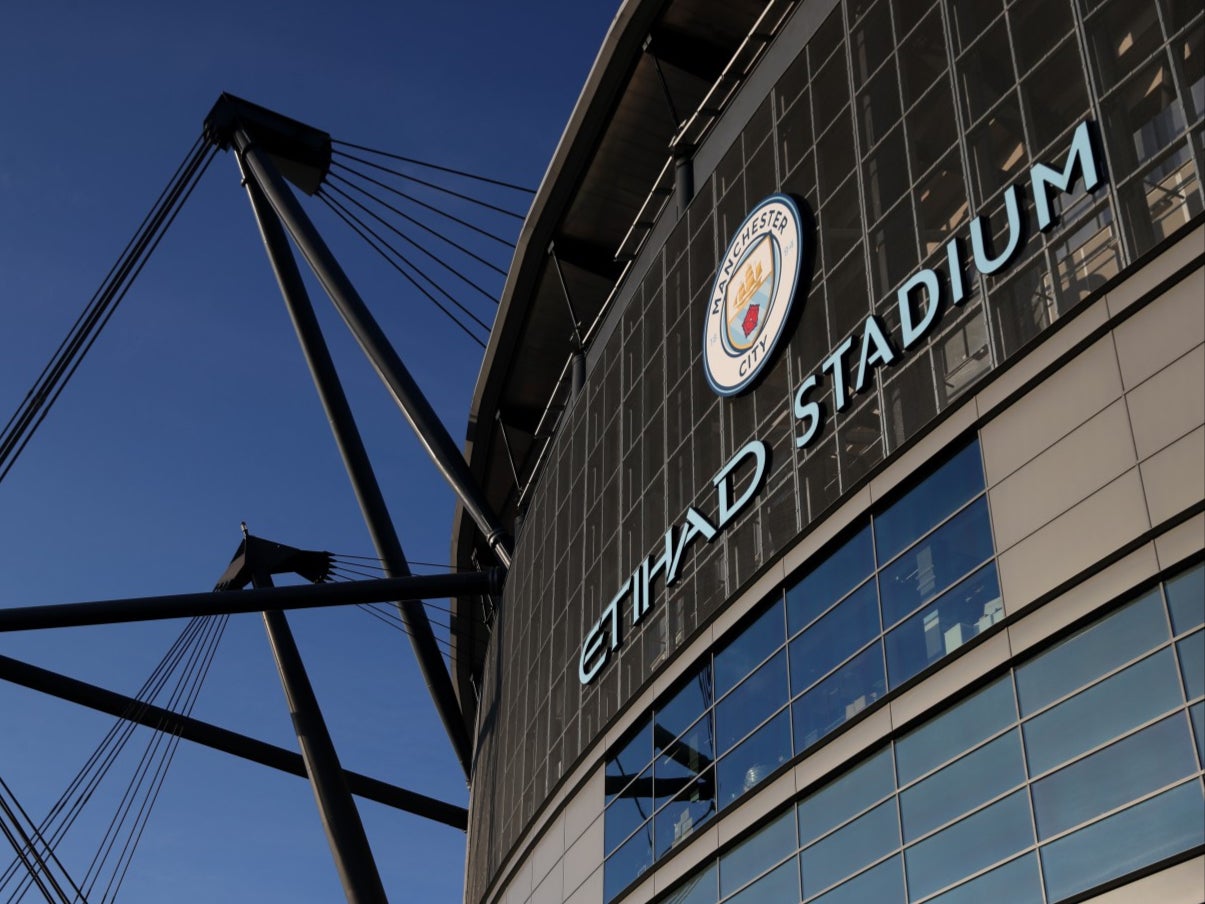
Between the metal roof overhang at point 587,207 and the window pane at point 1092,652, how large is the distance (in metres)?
21.8

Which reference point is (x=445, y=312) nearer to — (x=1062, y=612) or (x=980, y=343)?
(x=980, y=343)

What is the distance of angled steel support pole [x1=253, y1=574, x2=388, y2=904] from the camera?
136ft

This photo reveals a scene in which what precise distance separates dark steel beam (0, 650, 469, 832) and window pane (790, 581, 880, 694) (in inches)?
1130

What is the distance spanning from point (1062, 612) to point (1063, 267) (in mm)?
4714

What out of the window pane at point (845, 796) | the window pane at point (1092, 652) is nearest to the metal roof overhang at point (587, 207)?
the window pane at point (845, 796)

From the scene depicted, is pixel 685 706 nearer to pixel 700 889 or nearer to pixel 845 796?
pixel 700 889

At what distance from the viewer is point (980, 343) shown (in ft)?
66.4

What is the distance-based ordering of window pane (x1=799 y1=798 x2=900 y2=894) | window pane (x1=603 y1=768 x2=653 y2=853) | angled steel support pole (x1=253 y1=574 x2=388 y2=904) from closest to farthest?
window pane (x1=799 y1=798 x2=900 y2=894)
window pane (x1=603 y1=768 x2=653 y2=853)
angled steel support pole (x1=253 y1=574 x2=388 y2=904)

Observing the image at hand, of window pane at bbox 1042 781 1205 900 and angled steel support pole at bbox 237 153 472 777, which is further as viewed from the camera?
angled steel support pole at bbox 237 153 472 777

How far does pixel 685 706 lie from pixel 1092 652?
37.3 feet

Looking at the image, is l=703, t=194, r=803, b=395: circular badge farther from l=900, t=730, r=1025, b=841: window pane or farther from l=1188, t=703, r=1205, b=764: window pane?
l=1188, t=703, r=1205, b=764: window pane

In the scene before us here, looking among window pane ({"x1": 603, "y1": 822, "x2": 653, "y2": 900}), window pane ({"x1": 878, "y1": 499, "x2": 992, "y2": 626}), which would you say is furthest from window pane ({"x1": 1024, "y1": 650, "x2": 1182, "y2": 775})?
window pane ({"x1": 603, "y1": 822, "x2": 653, "y2": 900})

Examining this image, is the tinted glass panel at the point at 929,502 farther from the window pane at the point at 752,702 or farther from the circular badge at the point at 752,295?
the circular badge at the point at 752,295

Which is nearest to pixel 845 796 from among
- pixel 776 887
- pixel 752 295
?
pixel 776 887
